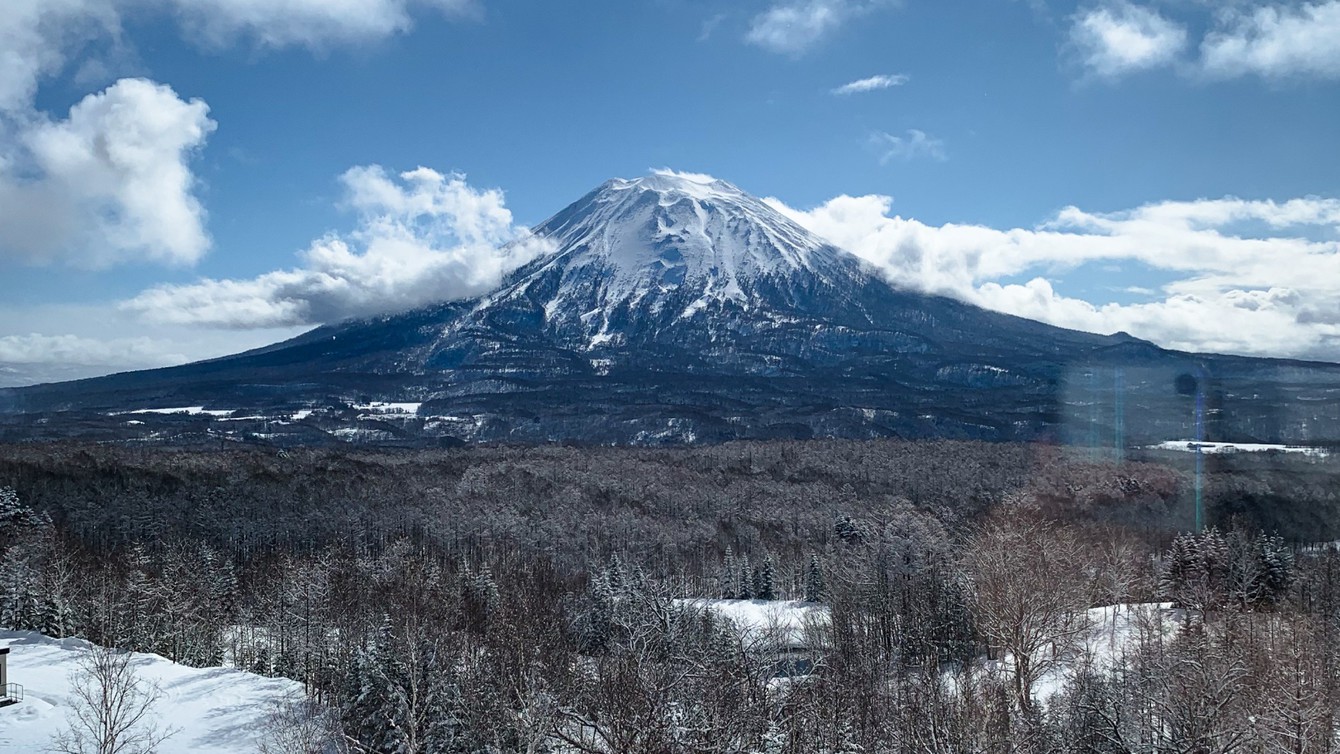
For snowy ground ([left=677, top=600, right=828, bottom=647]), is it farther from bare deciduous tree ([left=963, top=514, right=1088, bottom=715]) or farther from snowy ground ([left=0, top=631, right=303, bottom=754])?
snowy ground ([left=0, top=631, right=303, bottom=754])

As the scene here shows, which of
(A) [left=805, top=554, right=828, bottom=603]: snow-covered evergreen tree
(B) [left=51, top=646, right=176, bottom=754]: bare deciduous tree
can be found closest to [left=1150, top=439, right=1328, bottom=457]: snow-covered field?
(A) [left=805, top=554, right=828, bottom=603]: snow-covered evergreen tree

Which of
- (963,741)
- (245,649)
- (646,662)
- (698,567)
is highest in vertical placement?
(646,662)

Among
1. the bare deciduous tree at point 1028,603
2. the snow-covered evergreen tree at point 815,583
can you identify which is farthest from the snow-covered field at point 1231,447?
the bare deciduous tree at point 1028,603

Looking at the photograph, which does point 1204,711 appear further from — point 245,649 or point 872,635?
point 245,649

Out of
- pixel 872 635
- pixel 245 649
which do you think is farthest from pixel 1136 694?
pixel 245 649

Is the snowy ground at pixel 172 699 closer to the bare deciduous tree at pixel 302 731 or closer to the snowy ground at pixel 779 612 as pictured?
the bare deciduous tree at pixel 302 731

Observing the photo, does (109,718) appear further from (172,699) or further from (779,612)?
(779,612)

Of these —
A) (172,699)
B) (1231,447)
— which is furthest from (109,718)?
(1231,447)
